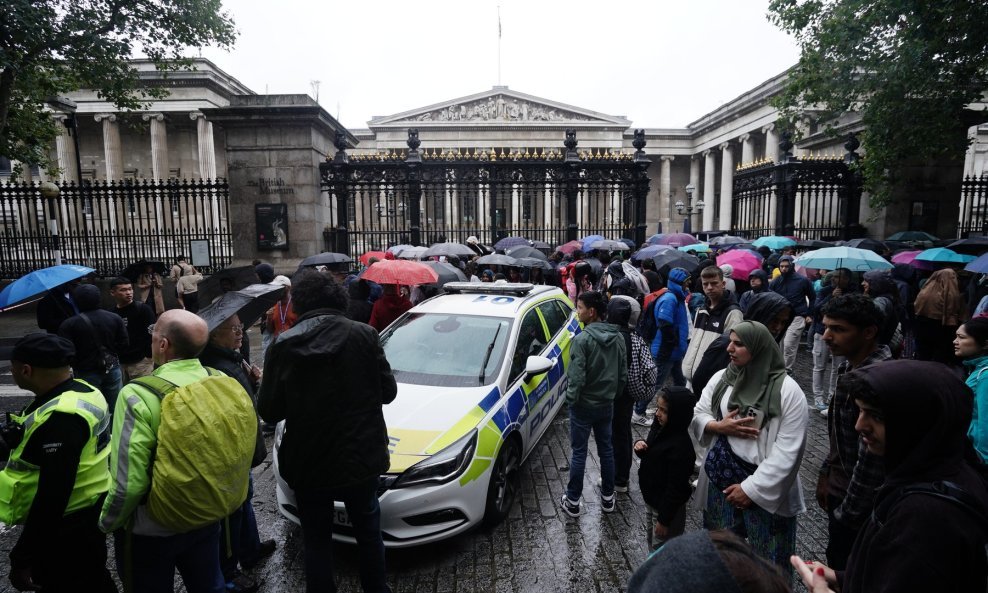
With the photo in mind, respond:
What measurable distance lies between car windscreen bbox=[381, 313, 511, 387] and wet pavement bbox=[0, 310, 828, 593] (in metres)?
1.18

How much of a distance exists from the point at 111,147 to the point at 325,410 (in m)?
41.6

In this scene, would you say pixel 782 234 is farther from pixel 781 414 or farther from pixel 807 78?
pixel 781 414

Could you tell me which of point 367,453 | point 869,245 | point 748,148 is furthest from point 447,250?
point 748,148

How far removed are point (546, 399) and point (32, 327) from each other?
1328 cm

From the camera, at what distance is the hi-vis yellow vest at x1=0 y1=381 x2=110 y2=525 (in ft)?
7.98

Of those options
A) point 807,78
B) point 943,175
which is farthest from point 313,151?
point 943,175

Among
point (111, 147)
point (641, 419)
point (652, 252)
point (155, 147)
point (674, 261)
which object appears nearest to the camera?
point (641, 419)

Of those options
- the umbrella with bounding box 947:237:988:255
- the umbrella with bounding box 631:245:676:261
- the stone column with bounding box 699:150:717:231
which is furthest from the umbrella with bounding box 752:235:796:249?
the stone column with bounding box 699:150:717:231

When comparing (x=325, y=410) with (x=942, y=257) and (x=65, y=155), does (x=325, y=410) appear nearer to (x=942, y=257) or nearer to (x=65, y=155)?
(x=942, y=257)

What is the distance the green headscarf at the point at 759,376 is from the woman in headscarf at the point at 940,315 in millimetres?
3926

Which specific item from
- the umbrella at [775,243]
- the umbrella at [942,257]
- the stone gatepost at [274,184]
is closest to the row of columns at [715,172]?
the umbrella at [775,243]

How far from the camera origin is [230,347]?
3293 mm

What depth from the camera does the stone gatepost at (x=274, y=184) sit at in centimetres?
1166

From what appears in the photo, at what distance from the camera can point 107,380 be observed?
205 inches
